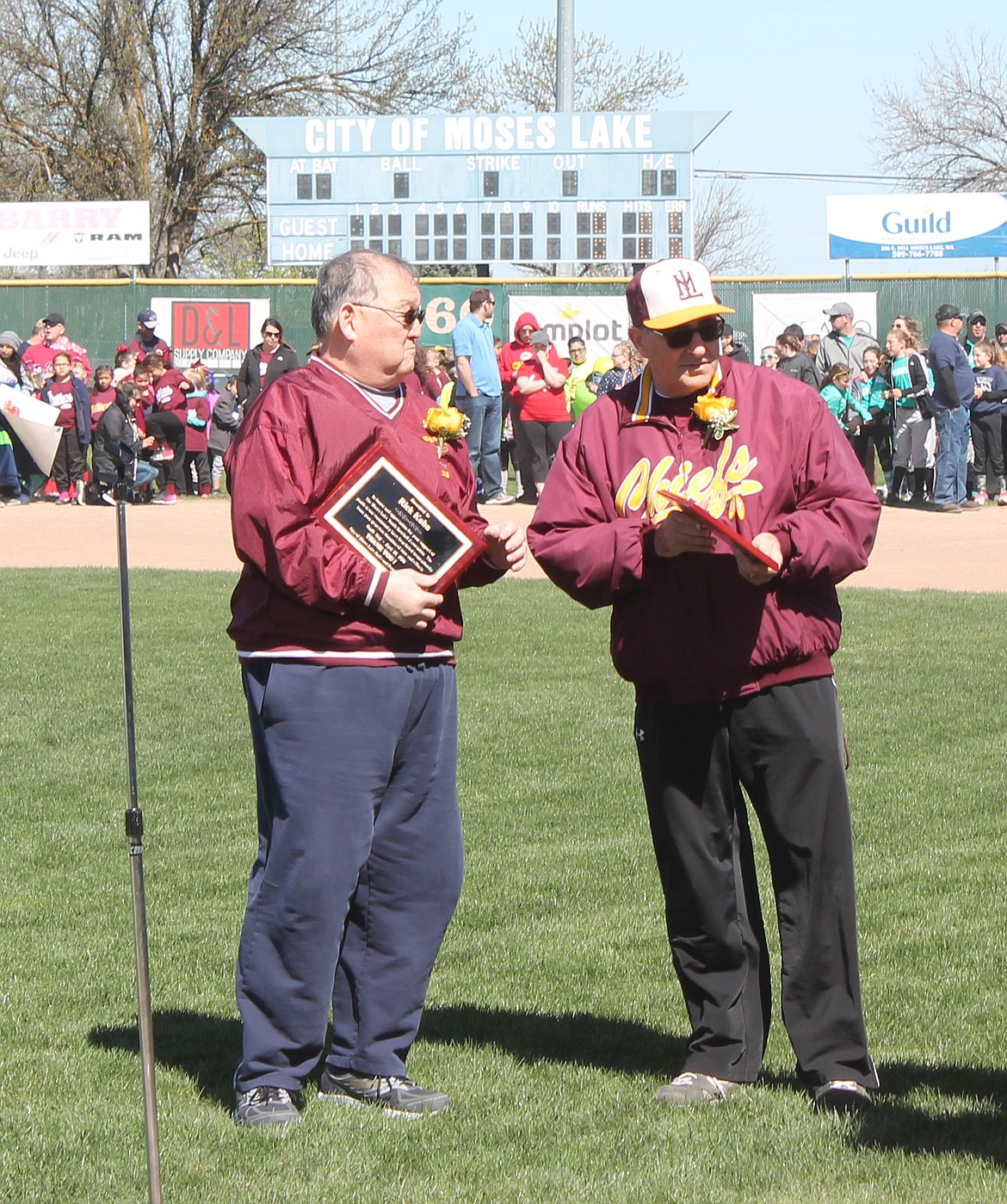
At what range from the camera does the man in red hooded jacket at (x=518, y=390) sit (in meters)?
18.2

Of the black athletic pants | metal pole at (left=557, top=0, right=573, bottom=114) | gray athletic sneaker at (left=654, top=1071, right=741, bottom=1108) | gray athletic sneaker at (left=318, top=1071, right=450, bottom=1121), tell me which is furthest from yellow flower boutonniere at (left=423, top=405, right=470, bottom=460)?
metal pole at (left=557, top=0, right=573, bottom=114)

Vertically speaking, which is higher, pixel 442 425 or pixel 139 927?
pixel 442 425

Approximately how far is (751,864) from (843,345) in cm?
1644

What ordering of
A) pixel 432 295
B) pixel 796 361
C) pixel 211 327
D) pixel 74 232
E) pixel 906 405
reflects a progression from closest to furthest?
pixel 906 405
pixel 796 361
pixel 432 295
pixel 211 327
pixel 74 232

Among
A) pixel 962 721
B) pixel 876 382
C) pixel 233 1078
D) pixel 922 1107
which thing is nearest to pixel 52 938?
pixel 233 1078

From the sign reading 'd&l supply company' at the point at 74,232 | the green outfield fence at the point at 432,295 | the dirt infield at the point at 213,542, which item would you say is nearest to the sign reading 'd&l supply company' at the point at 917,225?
the green outfield fence at the point at 432,295

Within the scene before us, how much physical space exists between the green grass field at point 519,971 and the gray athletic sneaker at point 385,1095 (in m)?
0.07

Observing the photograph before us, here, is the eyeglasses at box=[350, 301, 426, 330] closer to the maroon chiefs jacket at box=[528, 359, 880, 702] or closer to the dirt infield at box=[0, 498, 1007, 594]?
the maroon chiefs jacket at box=[528, 359, 880, 702]

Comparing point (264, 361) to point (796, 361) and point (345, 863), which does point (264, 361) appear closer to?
point (796, 361)

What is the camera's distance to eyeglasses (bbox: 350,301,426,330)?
3.84 metres

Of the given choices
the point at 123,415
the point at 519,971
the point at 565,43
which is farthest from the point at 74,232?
the point at 519,971

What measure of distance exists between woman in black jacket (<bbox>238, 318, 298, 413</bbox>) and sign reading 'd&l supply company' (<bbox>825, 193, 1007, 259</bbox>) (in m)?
19.1

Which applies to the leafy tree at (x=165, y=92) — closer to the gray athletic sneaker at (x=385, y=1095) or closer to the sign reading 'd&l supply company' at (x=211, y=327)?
the sign reading 'd&l supply company' at (x=211, y=327)

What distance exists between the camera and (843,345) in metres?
19.7
